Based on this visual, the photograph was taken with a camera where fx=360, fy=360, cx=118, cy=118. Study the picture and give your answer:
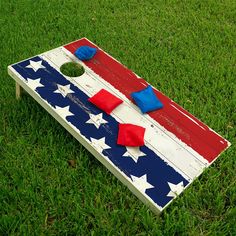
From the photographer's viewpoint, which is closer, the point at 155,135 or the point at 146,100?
the point at 155,135

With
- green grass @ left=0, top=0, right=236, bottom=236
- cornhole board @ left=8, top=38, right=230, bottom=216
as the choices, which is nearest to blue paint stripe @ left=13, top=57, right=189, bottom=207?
cornhole board @ left=8, top=38, right=230, bottom=216

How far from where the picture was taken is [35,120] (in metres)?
2.64

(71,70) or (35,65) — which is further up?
(35,65)

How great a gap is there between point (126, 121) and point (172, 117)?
0.32 m

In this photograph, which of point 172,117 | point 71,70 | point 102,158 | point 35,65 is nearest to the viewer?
point 102,158

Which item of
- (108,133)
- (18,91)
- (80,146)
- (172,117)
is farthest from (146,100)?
(18,91)

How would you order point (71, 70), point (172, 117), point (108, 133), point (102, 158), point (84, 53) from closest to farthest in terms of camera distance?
point (102, 158), point (108, 133), point (172, 117), point (84, 53), point (71, 70)

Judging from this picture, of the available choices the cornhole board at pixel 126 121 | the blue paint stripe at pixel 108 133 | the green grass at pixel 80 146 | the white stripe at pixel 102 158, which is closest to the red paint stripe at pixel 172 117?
the cornhole board at pixel 126 121

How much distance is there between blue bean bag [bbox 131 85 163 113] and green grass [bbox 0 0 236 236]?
40cm

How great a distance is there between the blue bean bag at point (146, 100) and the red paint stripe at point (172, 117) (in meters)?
0.04

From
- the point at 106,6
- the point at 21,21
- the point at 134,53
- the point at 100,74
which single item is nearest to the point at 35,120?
the point at 100,74

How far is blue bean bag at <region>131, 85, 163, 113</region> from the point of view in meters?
2.44

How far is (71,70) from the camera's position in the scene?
3.03 m

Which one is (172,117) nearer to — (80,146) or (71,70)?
(80,146)
